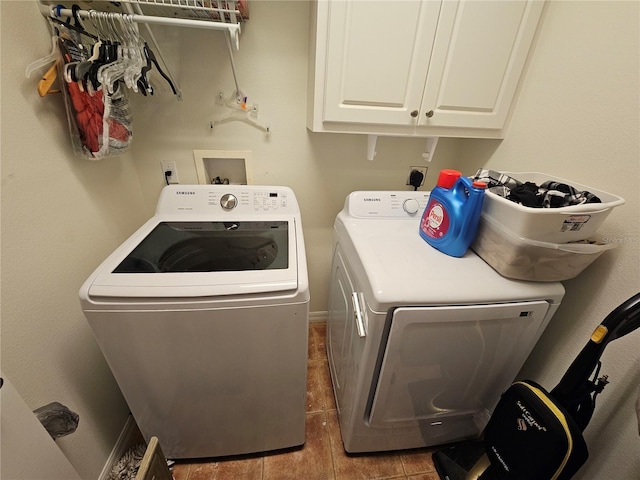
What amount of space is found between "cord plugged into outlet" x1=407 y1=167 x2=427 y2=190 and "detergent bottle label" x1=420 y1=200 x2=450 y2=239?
591mm

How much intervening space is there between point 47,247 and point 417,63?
157cm

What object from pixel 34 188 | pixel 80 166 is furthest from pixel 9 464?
pixel 80 166

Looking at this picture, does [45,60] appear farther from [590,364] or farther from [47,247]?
[590,364]

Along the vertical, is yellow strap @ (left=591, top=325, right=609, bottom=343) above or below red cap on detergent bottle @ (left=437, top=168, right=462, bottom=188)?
below

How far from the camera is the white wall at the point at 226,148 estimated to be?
0.84 metres

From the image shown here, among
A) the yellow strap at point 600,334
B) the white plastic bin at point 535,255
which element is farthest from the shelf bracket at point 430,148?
the yellow strap at point 600,334

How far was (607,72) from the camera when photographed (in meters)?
0.90

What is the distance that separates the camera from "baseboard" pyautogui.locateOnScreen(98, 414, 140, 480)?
1.18 m

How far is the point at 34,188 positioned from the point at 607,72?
2.00 metres

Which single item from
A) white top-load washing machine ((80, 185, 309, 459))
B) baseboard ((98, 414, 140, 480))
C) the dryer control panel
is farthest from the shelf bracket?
baseboard ((98, 414, 140, 480))

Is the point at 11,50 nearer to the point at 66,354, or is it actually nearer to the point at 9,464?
the point at 66,354

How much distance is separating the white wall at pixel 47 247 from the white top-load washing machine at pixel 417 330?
1024 millimetres

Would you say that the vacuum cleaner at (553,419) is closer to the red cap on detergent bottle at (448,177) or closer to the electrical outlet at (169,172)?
the red cap on detergent bottle at (448,177)

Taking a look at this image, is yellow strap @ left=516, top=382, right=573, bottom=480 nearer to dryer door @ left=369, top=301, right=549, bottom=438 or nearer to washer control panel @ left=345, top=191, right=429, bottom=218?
dryer door @ left=369, top=301, right=549, bottom=438
